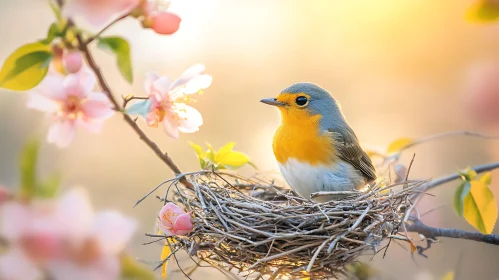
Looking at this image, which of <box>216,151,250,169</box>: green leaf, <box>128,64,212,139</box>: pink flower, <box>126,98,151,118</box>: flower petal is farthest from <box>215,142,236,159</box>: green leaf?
<box>126,98,151,118</box>: flower petal

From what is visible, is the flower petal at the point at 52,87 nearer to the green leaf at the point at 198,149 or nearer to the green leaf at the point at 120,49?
the green leaf at the point at 120,49

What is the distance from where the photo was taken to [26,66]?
0.81 metres

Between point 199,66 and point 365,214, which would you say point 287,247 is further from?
point 199,66

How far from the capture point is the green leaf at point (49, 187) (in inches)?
24.4

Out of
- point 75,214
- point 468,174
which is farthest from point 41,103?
point 468,174

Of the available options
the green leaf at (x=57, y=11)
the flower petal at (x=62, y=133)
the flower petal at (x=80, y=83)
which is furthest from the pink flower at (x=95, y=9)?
the flower petal at (x=62, y=133)

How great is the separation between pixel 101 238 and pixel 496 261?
2.07m

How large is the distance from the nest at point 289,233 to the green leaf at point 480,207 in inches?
6.2

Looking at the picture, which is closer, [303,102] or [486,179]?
[486,179]

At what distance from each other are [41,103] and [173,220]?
341 mm

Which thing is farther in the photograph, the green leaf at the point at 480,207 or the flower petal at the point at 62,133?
the green leaf at the point at 480,207

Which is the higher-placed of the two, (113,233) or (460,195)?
(113,233)

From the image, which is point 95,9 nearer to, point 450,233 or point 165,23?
point 165,23

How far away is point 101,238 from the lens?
2.24 ft
